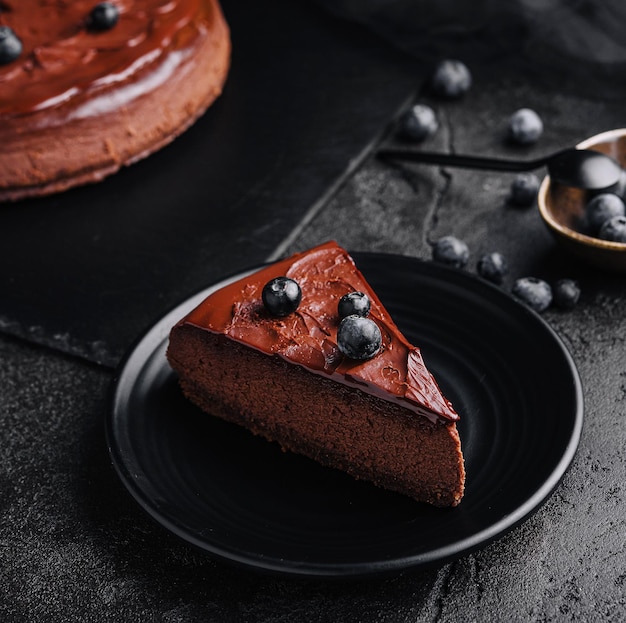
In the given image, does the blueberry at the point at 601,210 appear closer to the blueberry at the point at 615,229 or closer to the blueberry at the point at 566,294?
the blueberry at the point at 615,229

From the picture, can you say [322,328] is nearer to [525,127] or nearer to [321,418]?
[321,418]

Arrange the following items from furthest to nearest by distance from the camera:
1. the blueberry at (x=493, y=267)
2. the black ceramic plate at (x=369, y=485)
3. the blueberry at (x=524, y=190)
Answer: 1. the blueberry at (x=524, y=190)
2. the blueberry at (x=493, y=267)
3. the black ceramic plate at (x=369, y=485)

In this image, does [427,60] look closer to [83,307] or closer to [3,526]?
[83,307]

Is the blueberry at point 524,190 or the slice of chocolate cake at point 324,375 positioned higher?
the slice of chocolate cake at point 324,375

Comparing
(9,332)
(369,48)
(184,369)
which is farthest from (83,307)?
(369,48)

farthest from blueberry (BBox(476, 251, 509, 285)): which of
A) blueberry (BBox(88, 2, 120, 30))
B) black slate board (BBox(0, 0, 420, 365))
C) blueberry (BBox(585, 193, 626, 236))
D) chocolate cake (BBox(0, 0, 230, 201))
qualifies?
blueberry (BBox(88, 2, 120, 30))

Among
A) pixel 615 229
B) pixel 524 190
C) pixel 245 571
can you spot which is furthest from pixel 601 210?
pixel 245 571

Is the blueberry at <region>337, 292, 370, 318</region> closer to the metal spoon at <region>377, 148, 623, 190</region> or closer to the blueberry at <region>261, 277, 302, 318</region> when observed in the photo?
the blueberry at <region>261, 277, 302, 318</region>

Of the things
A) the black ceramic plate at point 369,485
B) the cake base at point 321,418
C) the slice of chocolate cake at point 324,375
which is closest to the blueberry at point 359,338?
the slice of chocolate cake at point 324,375
